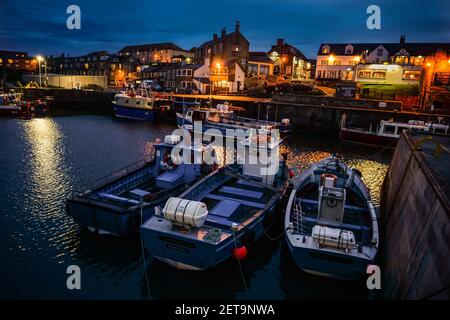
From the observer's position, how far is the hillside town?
4772 centimetres

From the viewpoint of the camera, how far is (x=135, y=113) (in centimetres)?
5169

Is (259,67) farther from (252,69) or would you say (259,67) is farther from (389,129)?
(389,129)

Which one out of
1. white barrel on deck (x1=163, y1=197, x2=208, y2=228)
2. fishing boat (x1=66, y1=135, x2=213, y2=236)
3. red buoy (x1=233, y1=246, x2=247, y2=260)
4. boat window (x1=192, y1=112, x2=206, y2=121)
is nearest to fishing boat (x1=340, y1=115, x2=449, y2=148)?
boat window (x1=192, y1=112, x2=206, y2=121)

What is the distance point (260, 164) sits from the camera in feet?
52.4

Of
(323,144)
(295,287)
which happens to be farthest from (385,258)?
(323,144)

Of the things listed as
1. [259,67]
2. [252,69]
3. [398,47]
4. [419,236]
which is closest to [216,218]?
[419,236]

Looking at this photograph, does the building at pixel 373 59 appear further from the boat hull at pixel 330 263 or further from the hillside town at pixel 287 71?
the boat hull at pixel 330 263

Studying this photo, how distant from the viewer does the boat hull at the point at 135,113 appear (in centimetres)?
5077

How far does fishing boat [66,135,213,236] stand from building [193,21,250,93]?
50.2 m

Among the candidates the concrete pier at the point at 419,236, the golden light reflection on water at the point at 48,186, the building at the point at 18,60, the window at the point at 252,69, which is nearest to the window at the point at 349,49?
the window at the point at 252,69

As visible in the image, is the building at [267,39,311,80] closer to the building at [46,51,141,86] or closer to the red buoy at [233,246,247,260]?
the building at [46,51,141,86]

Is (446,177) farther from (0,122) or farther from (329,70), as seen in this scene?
(329,70)

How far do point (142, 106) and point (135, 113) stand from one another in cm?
182

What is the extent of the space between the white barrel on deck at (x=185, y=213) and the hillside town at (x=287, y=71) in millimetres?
41856
